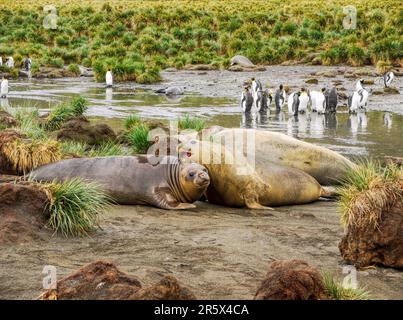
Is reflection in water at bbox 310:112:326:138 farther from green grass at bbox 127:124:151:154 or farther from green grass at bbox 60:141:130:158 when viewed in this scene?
green grass at bbox 60:141:130:158

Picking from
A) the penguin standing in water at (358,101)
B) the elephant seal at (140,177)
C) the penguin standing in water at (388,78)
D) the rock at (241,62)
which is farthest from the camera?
the rock at (241,62)

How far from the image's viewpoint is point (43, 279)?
527cm

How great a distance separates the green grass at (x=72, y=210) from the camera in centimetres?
682

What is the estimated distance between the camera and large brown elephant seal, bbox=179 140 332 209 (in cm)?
897

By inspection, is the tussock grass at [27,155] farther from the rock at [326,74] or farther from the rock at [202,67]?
the rock at [202,67]

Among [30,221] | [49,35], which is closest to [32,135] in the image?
[30,221]

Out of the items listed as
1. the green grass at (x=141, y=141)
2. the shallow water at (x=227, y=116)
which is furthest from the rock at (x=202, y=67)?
the green grass at (x=141, y=141)

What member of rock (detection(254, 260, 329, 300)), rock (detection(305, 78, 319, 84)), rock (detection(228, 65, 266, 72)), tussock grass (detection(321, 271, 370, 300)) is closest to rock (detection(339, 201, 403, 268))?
tussock grass (detection(321, 271, 370, 300))

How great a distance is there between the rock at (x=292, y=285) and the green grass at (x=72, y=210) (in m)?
2.90

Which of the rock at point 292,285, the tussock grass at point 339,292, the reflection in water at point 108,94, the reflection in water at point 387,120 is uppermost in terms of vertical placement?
the reflection in water at point 108,94

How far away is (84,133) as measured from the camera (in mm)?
12656

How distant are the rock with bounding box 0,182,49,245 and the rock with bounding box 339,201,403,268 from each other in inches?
108

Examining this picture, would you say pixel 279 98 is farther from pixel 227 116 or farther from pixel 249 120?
pixel 249 120
